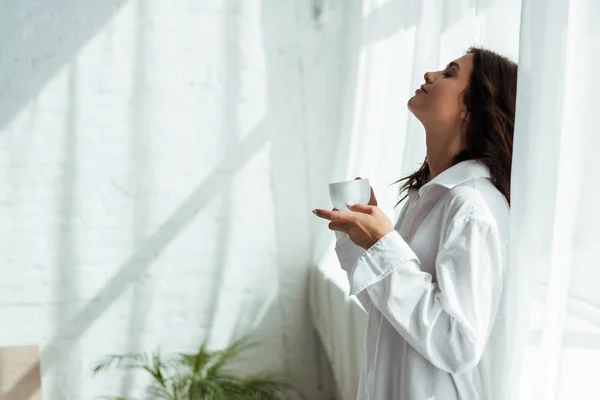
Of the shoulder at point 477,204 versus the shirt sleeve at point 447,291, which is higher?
the shoulder at point 477,204

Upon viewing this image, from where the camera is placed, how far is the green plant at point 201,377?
8.96 feet

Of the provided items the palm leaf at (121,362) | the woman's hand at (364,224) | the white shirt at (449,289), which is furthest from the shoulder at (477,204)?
the palm leaf at (121,362)

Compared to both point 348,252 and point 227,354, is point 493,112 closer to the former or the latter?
point 348,252

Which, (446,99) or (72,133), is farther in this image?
(72,133)

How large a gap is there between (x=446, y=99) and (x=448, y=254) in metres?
0.32

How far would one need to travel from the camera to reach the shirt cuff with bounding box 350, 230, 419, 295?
1121mm

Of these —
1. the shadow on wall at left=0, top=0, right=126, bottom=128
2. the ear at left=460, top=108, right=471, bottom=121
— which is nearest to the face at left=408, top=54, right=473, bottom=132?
the ear at left=460, top=108, right=471, bottom=121

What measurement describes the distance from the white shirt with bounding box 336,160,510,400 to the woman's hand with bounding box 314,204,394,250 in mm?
24

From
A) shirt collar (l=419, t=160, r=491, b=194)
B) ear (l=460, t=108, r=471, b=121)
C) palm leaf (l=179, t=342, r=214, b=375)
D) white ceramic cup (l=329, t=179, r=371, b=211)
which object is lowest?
palm leaf (l=179, t=342, r=214, b=375)

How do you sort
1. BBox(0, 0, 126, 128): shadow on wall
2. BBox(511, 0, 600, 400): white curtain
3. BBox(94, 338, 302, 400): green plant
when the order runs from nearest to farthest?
BBox(511, 0, 600, 400): white curtain
BBox(94, 338, 302, 400): green plant
BBox(0, 0, 126, 128): shadow on wall

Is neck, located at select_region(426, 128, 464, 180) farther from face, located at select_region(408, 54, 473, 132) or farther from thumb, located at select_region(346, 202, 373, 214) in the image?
thumb, located at select_region(346, 202, 373, 214)

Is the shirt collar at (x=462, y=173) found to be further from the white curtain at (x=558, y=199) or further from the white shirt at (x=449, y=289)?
the white curtain at (x=558, y=199)

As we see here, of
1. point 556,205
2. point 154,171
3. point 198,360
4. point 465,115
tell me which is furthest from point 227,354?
point 556,205

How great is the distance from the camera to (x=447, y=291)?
1077mm
